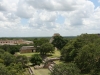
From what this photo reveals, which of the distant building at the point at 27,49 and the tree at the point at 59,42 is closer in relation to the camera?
the distant building at the point at 27,49

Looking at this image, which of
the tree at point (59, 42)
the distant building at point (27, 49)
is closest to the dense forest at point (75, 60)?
the distant building at point (27, 49)

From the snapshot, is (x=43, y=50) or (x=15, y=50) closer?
(x=43, y=50)

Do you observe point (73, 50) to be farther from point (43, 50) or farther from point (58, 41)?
point (58, 41)

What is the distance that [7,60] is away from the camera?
32031 millimetres

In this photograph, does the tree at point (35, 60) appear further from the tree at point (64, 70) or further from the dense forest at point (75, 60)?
the tree at point (64, 70)

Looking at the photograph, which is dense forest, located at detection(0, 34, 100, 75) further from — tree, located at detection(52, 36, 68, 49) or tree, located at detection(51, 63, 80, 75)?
tree, located at detection(52, 36, 68, 49)

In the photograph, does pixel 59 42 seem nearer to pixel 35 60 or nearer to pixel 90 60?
pixel 35 60

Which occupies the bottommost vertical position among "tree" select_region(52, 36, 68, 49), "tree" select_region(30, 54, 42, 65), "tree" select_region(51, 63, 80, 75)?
"tree" select_region(30, 54, 42, 65)

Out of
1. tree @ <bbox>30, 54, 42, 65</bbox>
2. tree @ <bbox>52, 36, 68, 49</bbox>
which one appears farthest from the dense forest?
tree @ <bbox>52, 36, 68, 49</bbox>

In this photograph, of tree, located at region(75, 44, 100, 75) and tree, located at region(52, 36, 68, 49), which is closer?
tree, located at region(75, 44, 100, 75)

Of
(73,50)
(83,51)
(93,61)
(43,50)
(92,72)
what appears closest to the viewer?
(92,72)

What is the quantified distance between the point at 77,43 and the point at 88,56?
8410 mm

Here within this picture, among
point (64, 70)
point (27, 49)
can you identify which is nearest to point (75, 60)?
point (64, 70)

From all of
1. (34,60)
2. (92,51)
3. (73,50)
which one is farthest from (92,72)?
(34,60)
